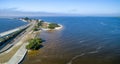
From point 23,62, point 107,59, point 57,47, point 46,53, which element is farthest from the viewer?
point 57,47

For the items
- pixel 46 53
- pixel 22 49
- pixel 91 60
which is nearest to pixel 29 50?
pixel 22 49

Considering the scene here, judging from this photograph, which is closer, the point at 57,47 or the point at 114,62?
the point at 114,62

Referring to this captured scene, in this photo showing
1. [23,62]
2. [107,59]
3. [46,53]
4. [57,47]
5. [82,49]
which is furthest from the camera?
[57,47]

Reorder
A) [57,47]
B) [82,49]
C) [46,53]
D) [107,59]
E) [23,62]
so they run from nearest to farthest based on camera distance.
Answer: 1. [23,62]
2. [107,59]
3. [46,53]
4. [82,49]
5. [57,47]

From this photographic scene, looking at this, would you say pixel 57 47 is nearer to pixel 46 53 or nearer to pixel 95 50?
pixel 46 53

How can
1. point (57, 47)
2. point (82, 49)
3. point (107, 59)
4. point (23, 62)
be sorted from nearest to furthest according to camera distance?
point (23, 62) → point (107, 59) → point (82, 49) → point (57, 47)

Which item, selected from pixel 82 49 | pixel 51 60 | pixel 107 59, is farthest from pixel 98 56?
pixel 51 60

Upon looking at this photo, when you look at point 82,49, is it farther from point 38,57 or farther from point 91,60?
point 38,57

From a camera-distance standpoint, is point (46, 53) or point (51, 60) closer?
point (51, 60)
